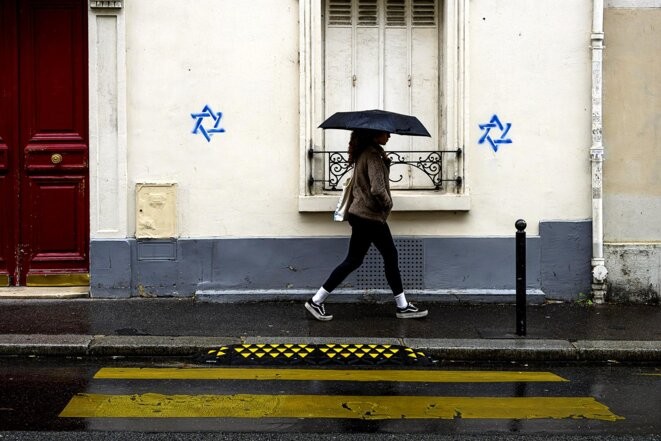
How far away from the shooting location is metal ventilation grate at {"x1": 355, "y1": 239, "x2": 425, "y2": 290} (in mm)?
10609

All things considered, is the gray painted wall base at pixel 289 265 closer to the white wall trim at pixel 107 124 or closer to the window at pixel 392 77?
the white wall trim at pixel 107 124

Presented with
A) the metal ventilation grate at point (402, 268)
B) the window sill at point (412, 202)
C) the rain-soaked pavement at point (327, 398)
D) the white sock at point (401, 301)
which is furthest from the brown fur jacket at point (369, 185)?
the rain-soaked pavement at point (327, 398)

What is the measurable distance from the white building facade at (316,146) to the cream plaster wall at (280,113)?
0.6 inches

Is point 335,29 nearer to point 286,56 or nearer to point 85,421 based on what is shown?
point 286,56

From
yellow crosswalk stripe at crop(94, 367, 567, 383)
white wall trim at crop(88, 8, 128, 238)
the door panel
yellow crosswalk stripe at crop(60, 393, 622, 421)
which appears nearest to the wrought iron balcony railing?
white wall trim at crop(88, 8, 128, 238)

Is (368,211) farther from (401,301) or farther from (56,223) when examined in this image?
(56,223)

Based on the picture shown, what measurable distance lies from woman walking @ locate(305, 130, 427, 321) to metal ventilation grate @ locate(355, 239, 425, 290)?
94cm

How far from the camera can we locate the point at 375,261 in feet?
34.9

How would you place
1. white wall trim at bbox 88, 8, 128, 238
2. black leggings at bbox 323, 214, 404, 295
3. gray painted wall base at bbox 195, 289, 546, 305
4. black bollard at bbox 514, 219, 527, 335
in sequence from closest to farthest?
black bollard at bbox 514, 219, 527, 335 → black leggings at bbox 323, 214, 404, 295 → white wall trim at bbox 88, 8, 128, 238 → gray painted wall base at bbox 195, 289, 546, 305

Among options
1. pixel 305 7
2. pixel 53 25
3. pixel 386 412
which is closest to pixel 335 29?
pixel 305 7

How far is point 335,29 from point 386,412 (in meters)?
5.43

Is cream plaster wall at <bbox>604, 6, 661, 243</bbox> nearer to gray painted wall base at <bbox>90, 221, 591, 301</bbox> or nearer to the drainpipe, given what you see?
the drainpipe

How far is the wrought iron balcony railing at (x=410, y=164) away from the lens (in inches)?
421

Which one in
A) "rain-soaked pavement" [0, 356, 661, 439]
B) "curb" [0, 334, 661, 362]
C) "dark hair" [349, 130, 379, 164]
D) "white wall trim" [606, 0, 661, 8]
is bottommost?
"rain-soaked pavement" [0, 356, 661, 439]
